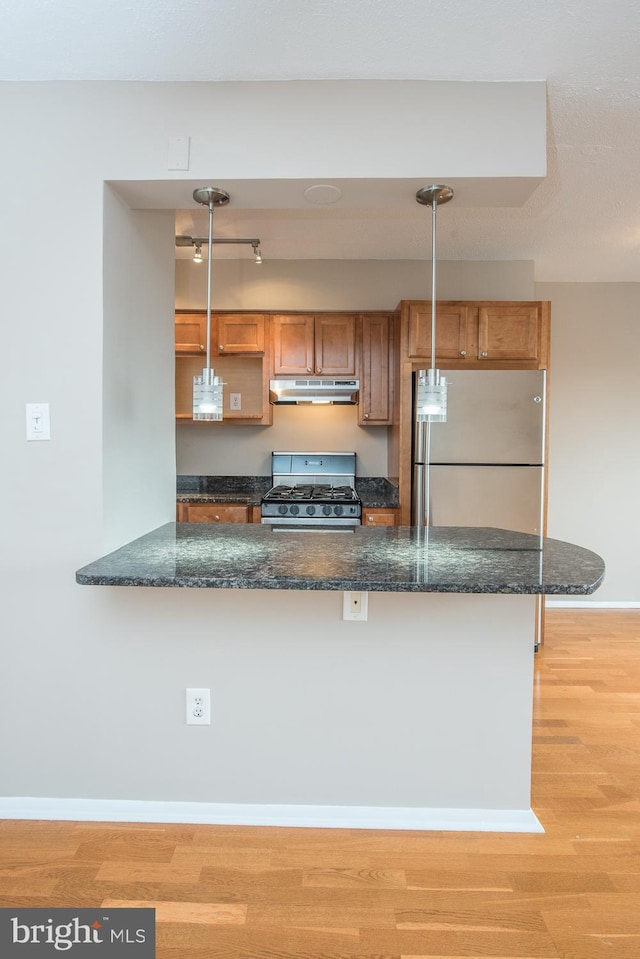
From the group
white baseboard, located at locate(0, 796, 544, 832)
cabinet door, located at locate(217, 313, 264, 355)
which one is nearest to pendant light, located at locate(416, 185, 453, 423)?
white baseboard, located at locate(0, 796, 544, 832)

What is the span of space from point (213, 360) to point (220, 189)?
91.0 inches

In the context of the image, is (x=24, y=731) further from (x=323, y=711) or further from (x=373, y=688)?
(x=373, y=688)

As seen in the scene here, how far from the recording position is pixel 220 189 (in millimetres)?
2035

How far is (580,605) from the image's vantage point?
4770 mm

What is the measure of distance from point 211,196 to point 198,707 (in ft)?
5.80

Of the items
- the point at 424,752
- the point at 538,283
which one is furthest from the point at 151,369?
the point at 538,283

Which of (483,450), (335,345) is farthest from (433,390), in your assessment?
(335,345)

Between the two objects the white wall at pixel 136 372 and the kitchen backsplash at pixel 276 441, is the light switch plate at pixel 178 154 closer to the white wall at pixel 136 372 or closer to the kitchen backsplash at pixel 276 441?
the white wall at pixel 136 372

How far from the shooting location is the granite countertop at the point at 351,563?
1568 millimetres

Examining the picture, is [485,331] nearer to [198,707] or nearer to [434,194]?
[434,194]

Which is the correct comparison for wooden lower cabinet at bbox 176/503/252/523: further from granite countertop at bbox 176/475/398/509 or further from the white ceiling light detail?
the white ceiling light detail

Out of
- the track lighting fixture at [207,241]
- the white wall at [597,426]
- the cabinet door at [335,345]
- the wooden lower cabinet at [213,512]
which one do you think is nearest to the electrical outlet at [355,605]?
the wooden lower cabinet at [213,512]

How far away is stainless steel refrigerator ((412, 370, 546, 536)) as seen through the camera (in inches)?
139

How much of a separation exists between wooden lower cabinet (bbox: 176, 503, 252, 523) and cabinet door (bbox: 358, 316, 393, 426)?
3.71ft
